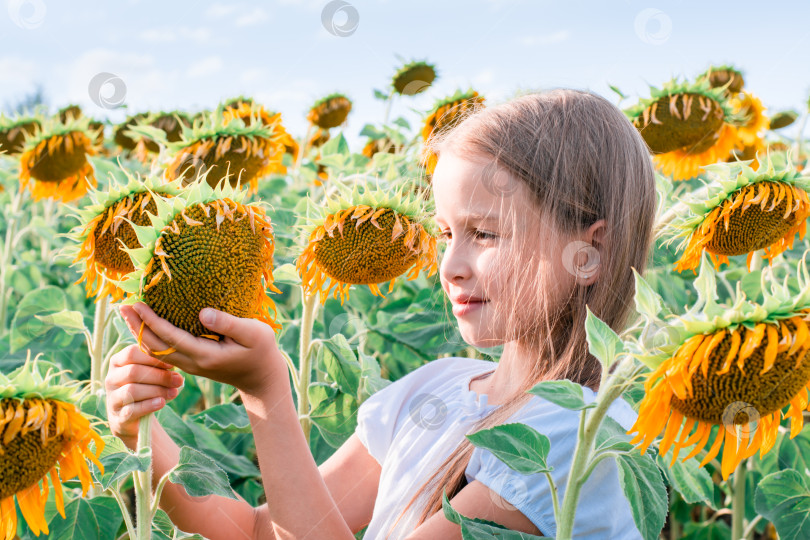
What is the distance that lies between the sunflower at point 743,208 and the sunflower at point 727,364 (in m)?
0.63


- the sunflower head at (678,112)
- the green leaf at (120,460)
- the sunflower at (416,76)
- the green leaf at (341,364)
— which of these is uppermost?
the sunflower at (416,76)

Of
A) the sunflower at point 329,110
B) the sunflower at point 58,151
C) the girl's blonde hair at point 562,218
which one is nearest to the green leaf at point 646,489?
the girl's blonde hair at point 562,218

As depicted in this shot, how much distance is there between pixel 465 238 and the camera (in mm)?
1380

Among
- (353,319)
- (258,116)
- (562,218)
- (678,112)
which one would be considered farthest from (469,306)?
(678,112)

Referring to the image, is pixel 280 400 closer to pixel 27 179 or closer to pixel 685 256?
pixel 685 256

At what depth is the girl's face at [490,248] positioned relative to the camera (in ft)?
4.40

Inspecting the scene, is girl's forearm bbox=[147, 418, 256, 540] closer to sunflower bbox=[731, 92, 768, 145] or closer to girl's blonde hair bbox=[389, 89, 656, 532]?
girl's blonde hair bbox=[389, 89, 656, 532]

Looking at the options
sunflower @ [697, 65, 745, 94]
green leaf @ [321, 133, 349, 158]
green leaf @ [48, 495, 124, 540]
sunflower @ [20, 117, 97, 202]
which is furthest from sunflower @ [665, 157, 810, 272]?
sunflower @ [20, 117, 97, 202]

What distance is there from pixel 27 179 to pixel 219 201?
6.90 ft

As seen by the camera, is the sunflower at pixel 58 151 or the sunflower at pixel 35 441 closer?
the sunflower at pixel 35 441

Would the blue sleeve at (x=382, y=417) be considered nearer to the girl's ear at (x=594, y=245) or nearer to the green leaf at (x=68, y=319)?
the girl's ear at (x=594, y=245)

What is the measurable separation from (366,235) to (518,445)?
2.10 ft

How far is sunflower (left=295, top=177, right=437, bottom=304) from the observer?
1.55 meters

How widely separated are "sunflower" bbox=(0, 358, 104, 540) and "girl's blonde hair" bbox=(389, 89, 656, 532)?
67 cm
